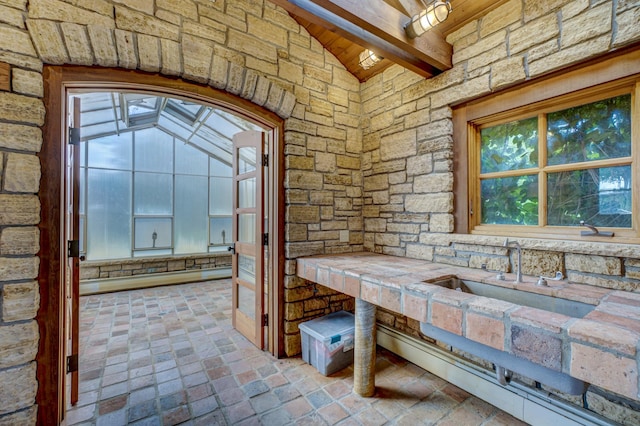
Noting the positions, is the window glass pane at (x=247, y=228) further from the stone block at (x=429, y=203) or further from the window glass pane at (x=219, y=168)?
the window glass pane at (x=219, y=168)

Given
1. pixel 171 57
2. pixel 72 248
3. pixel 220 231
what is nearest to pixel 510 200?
pixel 171 57

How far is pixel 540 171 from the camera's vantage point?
1.77 meters

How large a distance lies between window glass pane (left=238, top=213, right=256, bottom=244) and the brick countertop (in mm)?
1058

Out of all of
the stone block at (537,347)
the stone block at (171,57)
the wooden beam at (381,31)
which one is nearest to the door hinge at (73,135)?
the stone block at (171,57)

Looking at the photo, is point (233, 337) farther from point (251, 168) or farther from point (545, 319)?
point (545, 319)

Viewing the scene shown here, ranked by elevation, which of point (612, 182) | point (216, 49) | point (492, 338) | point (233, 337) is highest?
point (216, 49)

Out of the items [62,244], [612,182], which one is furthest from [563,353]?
[62,244]

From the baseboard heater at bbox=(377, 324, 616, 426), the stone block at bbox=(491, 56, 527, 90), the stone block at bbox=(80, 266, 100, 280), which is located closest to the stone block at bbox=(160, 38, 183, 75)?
the stone block at bbox=(491, 56, 527, 90)

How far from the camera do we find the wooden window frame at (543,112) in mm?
1423

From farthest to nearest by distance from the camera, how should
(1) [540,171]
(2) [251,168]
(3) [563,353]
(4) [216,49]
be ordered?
(2) [251,168], (4) [216,49], (1) [540,171], (3) [563,353]

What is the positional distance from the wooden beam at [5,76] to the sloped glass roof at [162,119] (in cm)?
229

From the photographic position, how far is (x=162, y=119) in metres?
4.95

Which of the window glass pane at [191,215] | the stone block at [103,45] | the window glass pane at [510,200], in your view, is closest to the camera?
the stone block at [103,45]

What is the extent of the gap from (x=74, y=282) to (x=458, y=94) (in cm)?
304
